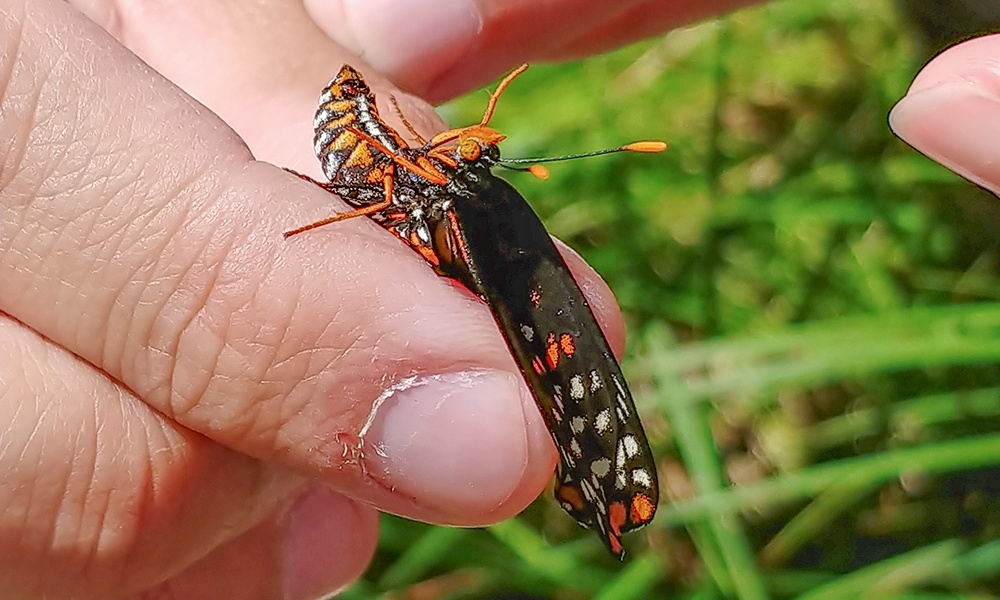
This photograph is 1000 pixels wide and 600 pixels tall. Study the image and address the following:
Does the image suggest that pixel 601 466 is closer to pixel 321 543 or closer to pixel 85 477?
pixel 85 477

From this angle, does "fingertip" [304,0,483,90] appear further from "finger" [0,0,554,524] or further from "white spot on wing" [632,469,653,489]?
"white spot on wing" [632,469,653,489]

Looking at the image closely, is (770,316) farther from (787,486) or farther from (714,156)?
(787,486)

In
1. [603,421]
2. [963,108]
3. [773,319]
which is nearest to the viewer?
[603,421]

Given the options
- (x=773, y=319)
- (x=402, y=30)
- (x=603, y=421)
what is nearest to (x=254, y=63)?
(x=402, y=30)

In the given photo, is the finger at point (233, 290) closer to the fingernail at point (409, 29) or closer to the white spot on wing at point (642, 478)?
the white spot on wing at point (642, 478)

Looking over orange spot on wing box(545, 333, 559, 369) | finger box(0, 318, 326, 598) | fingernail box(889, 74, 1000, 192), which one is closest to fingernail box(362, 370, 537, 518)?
orange spot on wing box(545, 333, 559, 369)

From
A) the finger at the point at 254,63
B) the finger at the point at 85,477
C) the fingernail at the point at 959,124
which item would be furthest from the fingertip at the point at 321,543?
the fingernail at the point at 959,124
